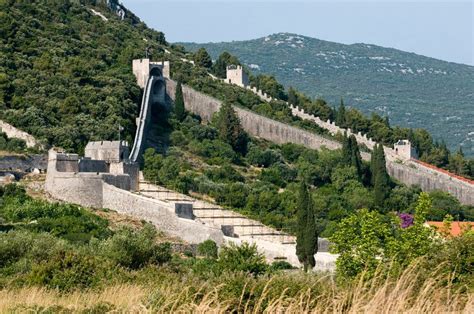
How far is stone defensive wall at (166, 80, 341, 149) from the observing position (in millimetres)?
72875

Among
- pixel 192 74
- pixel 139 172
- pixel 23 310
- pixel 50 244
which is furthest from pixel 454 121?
pixel 23 310

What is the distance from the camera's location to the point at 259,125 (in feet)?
242

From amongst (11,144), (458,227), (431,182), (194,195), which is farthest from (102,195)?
(431,182)

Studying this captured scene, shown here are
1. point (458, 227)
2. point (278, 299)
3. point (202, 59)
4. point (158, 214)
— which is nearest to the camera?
point (278, 299)

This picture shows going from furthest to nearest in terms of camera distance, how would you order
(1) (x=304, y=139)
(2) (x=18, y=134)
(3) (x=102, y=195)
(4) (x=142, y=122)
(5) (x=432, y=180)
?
(1) (x=304, y=139), (5) (x=432, y=180), (4) (x=142, y=122), (2) (x=18, y=134), (3) (x=102, y=195)

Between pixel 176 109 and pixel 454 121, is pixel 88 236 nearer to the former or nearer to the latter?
pixel 176 109

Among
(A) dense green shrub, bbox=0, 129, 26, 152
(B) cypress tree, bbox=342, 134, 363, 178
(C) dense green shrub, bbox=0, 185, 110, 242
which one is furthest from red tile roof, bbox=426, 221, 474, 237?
(A) dense green shrub, bbox=0, 129, 26, 152

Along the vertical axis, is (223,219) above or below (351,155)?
below

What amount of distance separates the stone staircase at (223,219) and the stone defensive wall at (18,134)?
17.7ft

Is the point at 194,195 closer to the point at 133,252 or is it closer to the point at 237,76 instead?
the point at 133,252

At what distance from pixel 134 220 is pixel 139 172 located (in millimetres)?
8294

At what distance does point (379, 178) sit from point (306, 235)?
19340mm

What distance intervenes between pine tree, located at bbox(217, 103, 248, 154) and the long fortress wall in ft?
Answer: 13.9

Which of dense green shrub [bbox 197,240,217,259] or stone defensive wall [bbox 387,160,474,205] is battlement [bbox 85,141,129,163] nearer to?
dense green shrub [bbox 197,240,217,259]
